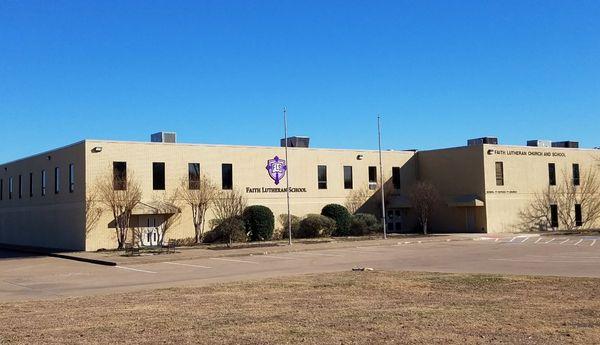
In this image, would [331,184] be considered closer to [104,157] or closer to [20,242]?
[104,157]

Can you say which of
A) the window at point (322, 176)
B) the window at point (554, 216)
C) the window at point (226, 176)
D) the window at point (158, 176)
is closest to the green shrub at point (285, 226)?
the window at point (322, 176)

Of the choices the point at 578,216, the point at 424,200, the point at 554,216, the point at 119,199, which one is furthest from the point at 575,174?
the point at 119,199

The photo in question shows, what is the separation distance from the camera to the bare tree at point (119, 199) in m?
35.8

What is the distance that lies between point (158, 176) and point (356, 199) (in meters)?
15.6

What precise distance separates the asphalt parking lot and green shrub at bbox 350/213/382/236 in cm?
1276

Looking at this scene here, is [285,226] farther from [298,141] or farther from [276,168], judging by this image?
[298,141]

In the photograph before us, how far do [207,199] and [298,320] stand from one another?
99.5 ft

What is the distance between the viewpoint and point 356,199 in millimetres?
47219

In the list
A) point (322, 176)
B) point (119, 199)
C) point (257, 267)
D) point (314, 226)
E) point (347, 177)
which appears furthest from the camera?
point (347, 177)

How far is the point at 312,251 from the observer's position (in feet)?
104

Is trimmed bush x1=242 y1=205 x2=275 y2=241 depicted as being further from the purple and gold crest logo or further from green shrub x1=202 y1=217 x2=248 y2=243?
the purple and gold crest logo

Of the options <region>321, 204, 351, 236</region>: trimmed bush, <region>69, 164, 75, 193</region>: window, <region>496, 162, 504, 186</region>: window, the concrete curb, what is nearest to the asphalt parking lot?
the concrete curb

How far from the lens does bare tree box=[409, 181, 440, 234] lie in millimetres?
46156

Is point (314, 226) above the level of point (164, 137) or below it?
below
